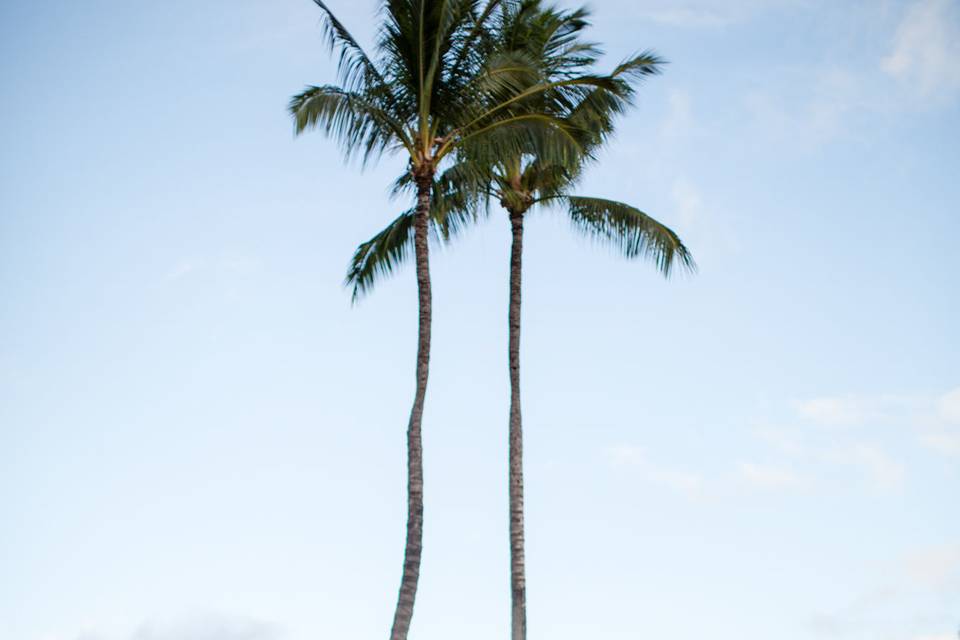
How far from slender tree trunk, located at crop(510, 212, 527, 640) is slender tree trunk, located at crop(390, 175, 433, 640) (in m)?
3.91

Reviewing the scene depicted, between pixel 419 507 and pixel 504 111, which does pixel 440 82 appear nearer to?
pixel 504 111

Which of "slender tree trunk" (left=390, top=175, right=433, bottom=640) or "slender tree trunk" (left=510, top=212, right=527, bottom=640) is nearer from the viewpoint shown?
"slender tree trunk" (left=390, top=175, right=433, bottom=640)

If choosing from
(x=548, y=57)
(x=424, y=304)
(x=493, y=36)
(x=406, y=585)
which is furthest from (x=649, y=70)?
(x=406, y=585)

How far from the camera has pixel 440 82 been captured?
829 inches

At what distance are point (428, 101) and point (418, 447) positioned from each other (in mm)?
6354

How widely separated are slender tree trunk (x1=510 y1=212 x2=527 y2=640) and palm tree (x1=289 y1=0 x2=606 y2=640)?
12.7 ft

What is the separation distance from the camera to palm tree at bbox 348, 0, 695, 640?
2344 cm

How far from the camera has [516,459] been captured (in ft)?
77.3

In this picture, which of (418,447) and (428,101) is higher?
(428,101)

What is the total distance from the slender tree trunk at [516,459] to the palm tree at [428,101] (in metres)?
3.87

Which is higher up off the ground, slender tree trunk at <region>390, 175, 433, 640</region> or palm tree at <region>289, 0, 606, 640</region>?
palm tree at <region>289, 0, 606, 640</region>

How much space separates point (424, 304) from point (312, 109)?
4.09m

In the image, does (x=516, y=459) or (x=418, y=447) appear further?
(x=516, y=459)

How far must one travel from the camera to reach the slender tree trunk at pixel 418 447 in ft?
60.7
